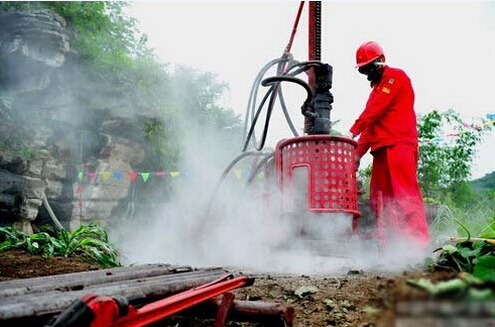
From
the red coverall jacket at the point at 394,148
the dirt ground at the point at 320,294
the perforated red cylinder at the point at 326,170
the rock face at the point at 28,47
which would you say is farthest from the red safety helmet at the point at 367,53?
the rock face at the point at 28,47

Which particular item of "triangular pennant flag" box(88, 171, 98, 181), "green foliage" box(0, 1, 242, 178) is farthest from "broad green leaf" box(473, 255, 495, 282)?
"green foliage" box(0, 1, 242, 178)

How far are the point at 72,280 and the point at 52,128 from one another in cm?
927

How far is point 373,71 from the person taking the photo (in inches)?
186

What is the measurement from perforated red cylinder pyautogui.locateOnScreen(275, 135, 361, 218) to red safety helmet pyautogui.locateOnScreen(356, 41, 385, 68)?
114cm

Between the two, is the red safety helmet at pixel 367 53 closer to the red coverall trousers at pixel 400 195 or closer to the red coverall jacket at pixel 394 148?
the red coverall jacket at pixel 394 148

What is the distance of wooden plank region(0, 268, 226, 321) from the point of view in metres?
1.28

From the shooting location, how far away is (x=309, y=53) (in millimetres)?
4941

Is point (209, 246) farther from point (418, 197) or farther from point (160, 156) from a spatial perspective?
point (160, 156)

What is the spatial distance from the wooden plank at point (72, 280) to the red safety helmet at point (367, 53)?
3.22 metres

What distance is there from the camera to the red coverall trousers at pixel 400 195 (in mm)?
4109

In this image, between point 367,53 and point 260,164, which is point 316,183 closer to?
point 260,164

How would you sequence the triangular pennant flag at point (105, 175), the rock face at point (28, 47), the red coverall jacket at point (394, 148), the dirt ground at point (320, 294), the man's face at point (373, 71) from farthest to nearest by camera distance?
the triangular pennant flag at point (105, 175), the rock face at point (28, 47), the man's face at point (373, 71), the red coverall jacket at point (394, 148), the dirt ground at point (320, 294)

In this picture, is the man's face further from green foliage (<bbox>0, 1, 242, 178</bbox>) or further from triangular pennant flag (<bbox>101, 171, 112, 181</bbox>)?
green foliage (<bbox>0, 1, 242, 178</bbox>)

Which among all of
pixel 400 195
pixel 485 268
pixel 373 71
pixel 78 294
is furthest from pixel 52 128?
pixel 485 268
